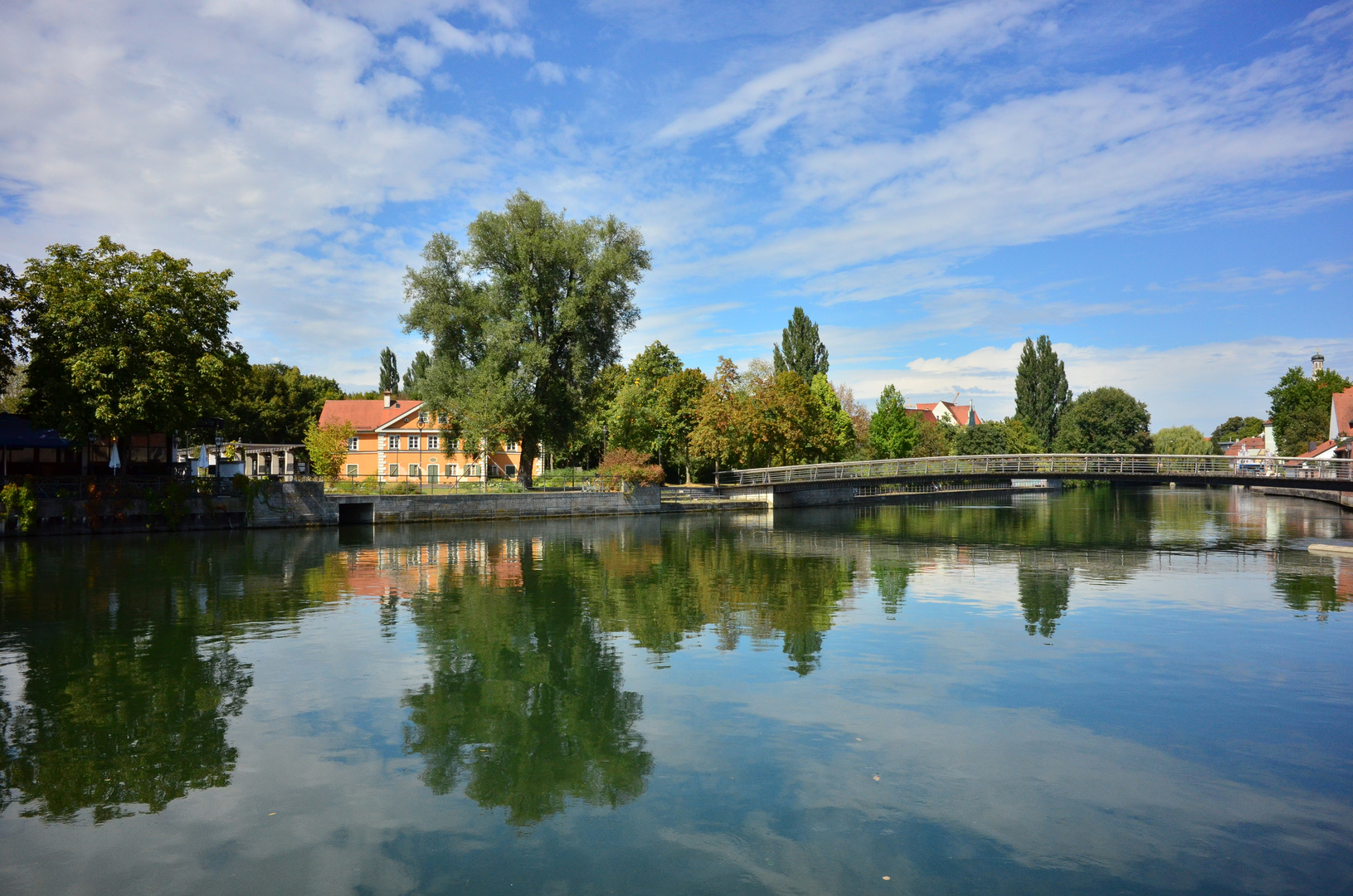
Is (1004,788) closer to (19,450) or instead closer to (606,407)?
(19,450)

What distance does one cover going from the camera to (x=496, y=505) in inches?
1932

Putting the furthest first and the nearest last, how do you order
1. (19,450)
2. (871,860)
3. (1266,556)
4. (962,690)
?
(19,450) < (1266,556) < (962,690) < (871,860)

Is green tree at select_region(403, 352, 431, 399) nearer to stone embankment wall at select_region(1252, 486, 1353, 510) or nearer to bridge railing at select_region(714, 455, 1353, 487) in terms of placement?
bridge railing at select_region(714, 455, 1353, 487)

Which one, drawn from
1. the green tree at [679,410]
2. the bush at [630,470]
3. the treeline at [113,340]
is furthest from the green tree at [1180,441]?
the treeline at [113,340]

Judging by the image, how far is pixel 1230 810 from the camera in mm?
8422

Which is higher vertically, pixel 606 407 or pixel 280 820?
pixel 606 407

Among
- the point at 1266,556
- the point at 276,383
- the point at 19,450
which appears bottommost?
the point at 1266,556

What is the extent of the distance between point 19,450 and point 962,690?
43350 millimetres

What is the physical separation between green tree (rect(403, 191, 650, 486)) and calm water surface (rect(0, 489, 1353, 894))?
86.7 ft

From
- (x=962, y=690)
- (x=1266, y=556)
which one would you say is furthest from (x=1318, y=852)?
(x=1266, y=556)

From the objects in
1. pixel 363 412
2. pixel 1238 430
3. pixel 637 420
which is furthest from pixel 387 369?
pixel 1238 430

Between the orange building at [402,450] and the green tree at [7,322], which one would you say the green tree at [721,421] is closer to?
the orange building at [402,450]

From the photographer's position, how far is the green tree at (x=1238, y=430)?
17512 centimetres

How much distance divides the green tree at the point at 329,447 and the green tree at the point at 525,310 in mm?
23913
